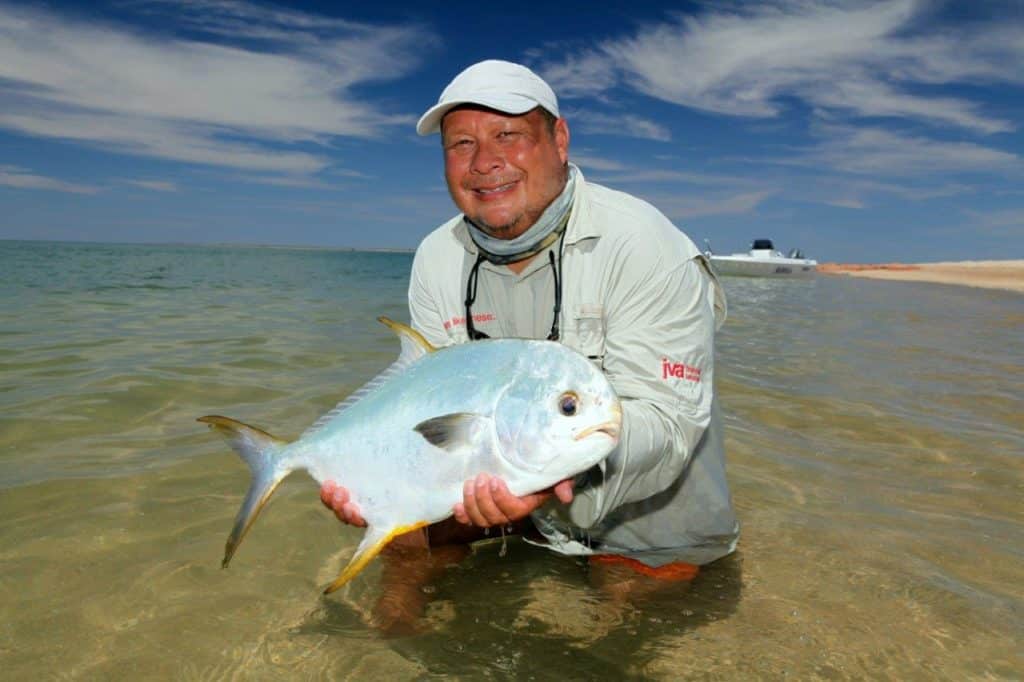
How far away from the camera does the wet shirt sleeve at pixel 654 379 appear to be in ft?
7.56

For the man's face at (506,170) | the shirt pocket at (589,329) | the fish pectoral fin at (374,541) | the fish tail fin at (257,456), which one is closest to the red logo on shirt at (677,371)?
the shirt pocket at (589,329)

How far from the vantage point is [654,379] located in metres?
2.51

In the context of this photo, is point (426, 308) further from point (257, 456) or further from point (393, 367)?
point (257, 456)

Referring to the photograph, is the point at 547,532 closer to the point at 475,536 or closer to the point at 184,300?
the point at 475,536

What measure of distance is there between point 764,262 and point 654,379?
41006 mm

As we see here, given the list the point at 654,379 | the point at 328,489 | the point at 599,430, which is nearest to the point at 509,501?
the point at 599,430

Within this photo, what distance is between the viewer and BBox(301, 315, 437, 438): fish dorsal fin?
2.25m

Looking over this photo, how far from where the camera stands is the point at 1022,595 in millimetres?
3033

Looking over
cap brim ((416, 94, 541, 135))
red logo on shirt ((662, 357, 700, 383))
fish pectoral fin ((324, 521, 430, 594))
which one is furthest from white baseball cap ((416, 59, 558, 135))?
fish pectoral fin ((324, 521, 430, 594))

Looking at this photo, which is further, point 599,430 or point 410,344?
point 410,344

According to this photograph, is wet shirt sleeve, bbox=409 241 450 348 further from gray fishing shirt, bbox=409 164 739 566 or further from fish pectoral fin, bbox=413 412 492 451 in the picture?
fish pectoral fin, bbox=413 412 492 451

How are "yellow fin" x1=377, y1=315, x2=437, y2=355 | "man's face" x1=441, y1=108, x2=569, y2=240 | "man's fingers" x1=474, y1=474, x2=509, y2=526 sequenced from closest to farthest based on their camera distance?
"man's fingers" x1=474, y1=474, x2=509, y2=526 → "yellow fin" x1=377, y1=315, x2=437, y2=355 → "man's face" x1=441, y1=108, x2=569, y2=240

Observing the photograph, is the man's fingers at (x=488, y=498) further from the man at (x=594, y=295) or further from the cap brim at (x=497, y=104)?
the cap brim at (x=497, y=104)

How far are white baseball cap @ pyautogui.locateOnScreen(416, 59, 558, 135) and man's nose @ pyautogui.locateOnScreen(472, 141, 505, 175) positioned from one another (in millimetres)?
147
